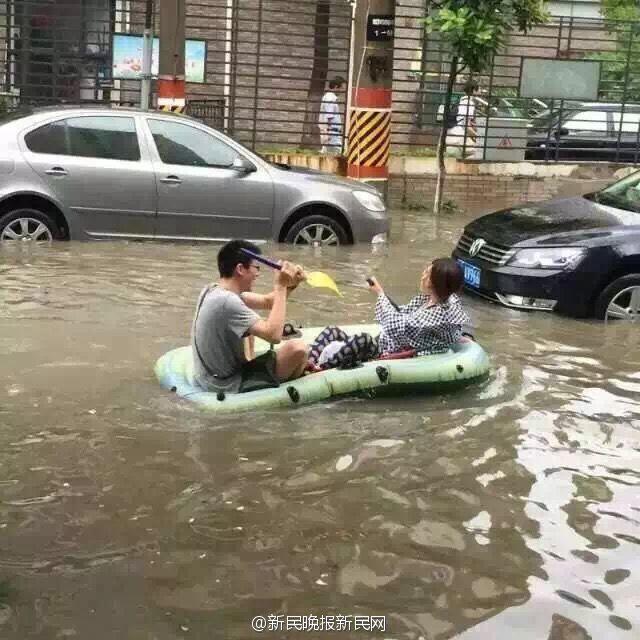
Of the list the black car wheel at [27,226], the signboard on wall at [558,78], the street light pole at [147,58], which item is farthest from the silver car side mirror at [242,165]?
the signboard on wall at [558,78]

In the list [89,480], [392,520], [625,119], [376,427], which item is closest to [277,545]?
[392,520]

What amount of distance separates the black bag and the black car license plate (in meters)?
3.22

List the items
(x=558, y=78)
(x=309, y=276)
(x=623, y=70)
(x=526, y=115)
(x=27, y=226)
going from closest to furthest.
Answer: (x=309, y=276)
(x=27, y=226)
(x=558, y=78)
(x=526, y=115)
(x=623, y=70)

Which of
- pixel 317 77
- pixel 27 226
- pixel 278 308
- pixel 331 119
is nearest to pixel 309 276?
pixel 278 308

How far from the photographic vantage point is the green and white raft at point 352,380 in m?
5.68

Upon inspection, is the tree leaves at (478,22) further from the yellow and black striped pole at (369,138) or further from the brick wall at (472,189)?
the brick wall at (472,189)

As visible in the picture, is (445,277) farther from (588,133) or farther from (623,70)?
(623,70)

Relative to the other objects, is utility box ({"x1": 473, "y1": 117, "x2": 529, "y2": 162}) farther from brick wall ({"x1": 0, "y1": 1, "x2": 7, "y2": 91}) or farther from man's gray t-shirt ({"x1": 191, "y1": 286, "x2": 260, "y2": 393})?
man's gray t-shirt ({"x1": 191, "y1": 286, "x2": 260, "y2": 393})

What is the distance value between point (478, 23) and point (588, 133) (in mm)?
4643

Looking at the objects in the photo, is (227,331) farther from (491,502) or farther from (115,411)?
(491,502)

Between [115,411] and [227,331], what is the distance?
771 millimetres

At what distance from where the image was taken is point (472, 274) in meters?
8.72

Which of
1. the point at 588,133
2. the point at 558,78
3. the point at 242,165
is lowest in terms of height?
the point at 242,165

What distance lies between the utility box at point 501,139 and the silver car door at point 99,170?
7466 millimetres
